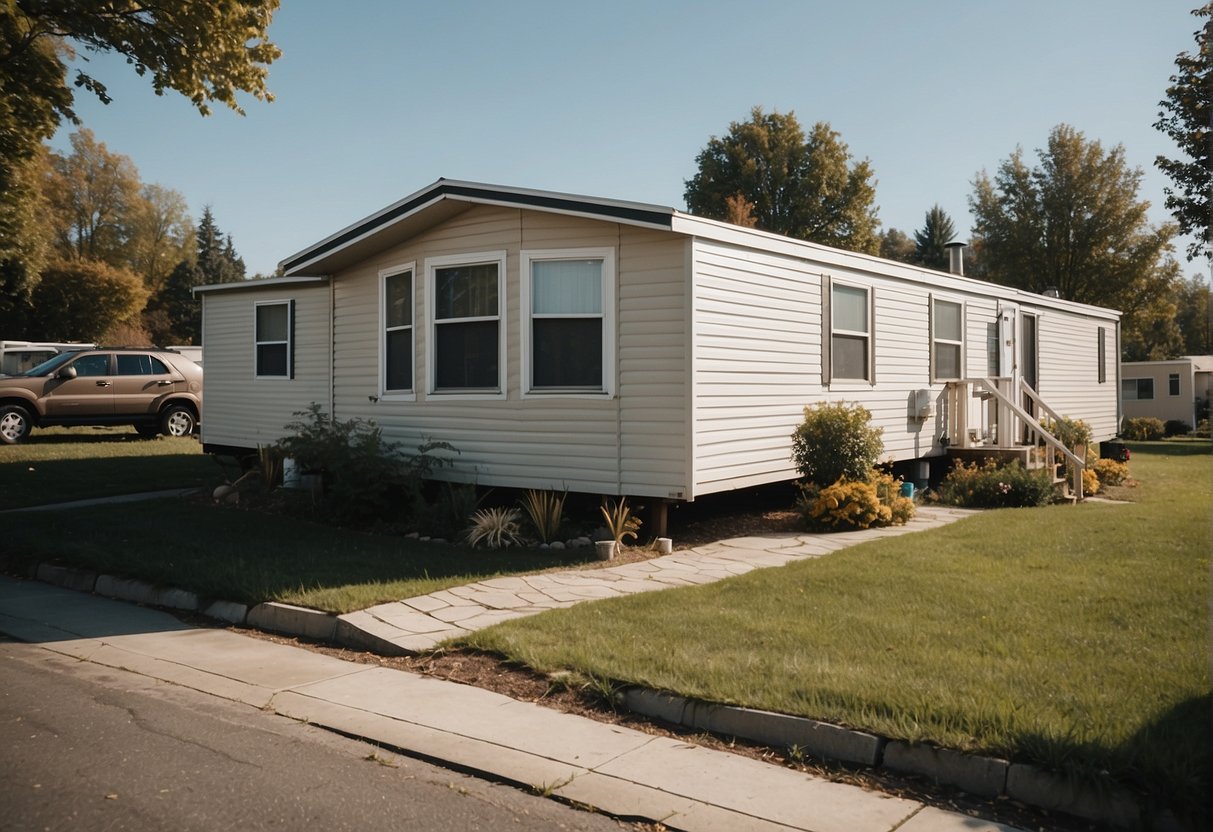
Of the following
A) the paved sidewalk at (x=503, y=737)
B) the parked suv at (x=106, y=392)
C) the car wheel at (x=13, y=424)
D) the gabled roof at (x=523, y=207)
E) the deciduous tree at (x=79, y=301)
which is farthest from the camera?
the deciduous tree at (x=79, y=301)

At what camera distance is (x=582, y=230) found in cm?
985

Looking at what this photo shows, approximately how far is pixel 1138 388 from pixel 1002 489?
28023 mm

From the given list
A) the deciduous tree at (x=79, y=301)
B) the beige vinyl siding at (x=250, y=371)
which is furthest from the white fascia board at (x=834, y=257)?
the deciduous tree at (x=79, y=301)

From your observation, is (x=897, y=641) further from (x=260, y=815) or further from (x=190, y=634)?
(x=190, y=634)

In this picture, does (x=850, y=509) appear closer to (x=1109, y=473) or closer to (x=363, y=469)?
(x=363, y=469)

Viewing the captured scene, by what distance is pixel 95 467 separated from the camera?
15.6 m

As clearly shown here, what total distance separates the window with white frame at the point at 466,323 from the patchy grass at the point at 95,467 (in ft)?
16.4

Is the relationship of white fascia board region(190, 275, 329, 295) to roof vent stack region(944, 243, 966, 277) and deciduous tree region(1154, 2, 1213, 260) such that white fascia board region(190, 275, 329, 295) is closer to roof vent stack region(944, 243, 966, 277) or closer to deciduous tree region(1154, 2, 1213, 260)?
roof vent stack region(944, 243, 966, 277)

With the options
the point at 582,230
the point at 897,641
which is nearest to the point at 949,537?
the point at 897,641

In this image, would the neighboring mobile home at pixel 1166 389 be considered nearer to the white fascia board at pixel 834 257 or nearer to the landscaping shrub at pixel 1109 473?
the white fascia board at pixel 834 257

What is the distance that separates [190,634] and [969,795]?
517cm

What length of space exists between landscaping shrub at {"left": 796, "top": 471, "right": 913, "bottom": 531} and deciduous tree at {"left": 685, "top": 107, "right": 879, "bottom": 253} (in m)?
33.7

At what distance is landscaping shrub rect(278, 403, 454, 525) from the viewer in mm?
10617

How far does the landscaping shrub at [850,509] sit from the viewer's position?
10250 mm
